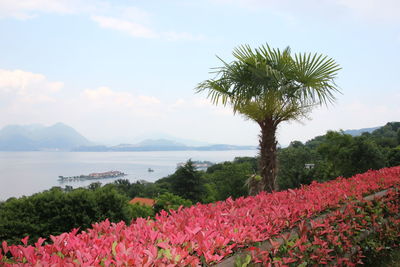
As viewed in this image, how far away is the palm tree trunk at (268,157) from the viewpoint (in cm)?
665

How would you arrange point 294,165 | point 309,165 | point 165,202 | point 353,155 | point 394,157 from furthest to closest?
point 294,165 < point 309,165 < point 394,157 < point 353,155 < point 165,202

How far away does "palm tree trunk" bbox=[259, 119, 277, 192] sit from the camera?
665 cm

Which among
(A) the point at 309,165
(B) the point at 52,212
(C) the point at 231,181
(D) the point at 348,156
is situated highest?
(D) the point at 348,156

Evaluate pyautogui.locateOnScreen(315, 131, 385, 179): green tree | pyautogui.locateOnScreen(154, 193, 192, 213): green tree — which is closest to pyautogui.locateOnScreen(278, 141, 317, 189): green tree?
pyautogui.locateOnScreen(315, 131, 385, 179): green tree


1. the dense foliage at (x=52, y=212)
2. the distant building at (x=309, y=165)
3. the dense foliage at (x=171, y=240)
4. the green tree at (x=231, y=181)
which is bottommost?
the green tree at (x=231, y=181)

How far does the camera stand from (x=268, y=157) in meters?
6.65

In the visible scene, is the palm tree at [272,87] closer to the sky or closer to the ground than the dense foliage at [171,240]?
closer to the sky

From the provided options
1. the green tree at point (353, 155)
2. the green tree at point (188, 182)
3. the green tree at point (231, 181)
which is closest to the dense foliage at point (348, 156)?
the green tree at point (353, 155)

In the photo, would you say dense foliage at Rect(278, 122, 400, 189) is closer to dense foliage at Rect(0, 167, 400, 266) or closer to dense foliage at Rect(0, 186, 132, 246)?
dense foliage at Rect(0, 186, 132, 246)

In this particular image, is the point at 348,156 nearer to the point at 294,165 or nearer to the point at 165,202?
the point at 165,202

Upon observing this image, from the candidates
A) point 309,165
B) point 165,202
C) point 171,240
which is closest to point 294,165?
point 309,165

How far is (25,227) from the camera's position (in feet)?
21.7

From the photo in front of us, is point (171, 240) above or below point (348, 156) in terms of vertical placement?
above

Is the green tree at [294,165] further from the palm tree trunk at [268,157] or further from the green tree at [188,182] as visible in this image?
the palm tree trunk at [268,157]
